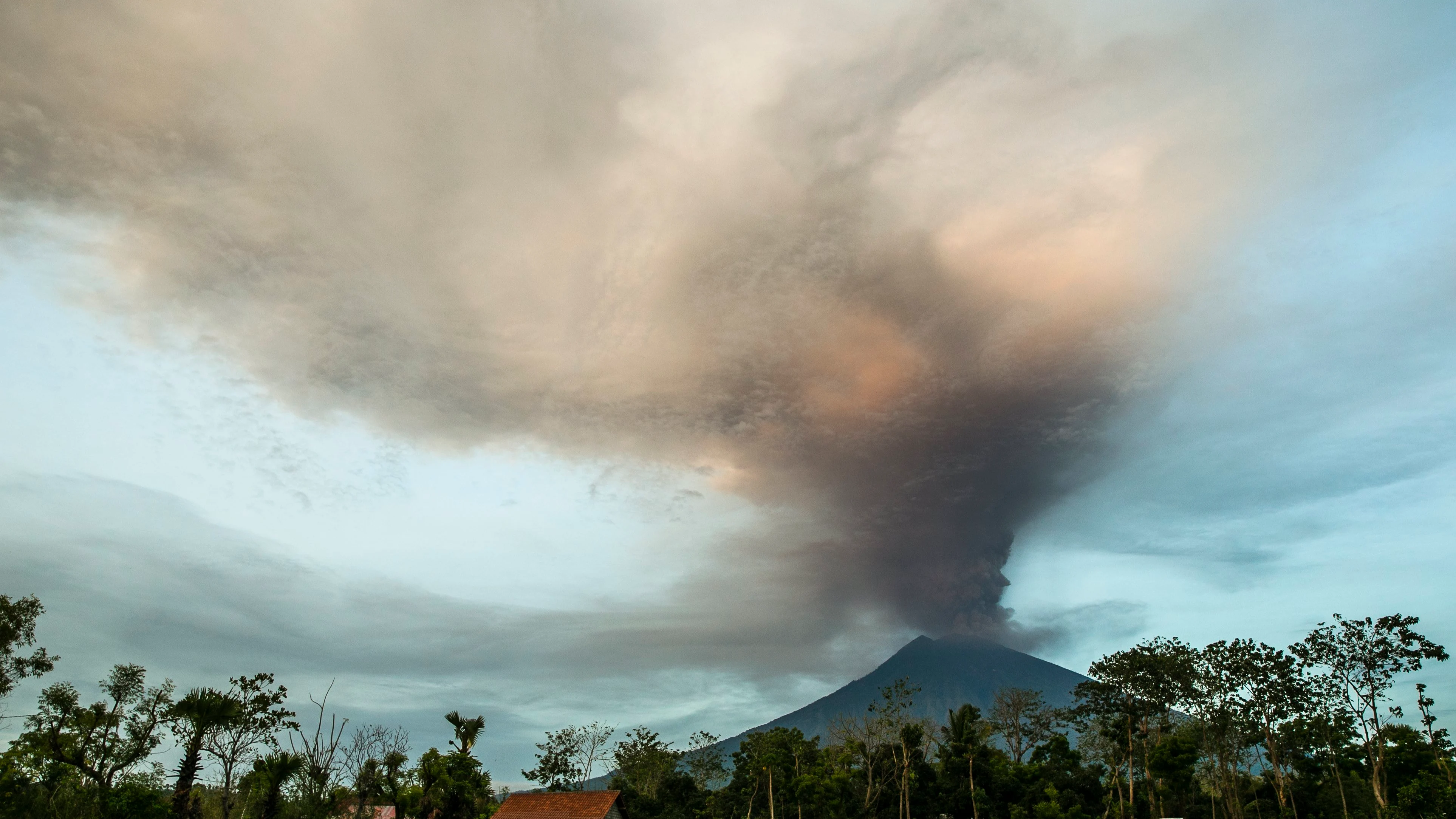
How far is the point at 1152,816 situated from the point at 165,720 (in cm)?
5512

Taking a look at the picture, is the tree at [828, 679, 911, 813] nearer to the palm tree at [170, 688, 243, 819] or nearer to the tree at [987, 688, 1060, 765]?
the tree at [987, 688, 1060, 765]

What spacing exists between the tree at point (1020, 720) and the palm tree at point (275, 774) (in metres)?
57.6

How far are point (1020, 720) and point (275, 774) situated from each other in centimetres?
6750

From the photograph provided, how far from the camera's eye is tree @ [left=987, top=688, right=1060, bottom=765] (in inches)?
2800

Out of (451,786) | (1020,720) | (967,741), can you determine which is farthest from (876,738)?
(451,786)

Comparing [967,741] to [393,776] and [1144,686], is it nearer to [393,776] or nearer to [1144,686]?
[1144,686]

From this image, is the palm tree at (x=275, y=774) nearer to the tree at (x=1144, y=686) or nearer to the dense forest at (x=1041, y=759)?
the dense forest at (x=1041, y=759)

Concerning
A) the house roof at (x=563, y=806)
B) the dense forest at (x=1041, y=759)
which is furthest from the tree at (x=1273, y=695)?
the house roof at (x=563, y=806)

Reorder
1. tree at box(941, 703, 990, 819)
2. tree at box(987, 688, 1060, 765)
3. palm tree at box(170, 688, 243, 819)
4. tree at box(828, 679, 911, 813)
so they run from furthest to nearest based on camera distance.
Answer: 1. tree at box(987, 688, 1060, 765)
2. tree at box(828, 679, 911, 813)
3. tree at box(941, 703, 990, 819)
4. palm tree at box(170, 688, 243, 819)

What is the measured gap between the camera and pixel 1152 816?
51469mm

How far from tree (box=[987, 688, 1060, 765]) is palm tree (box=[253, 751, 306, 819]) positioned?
5756 centimetres

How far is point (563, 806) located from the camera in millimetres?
50344

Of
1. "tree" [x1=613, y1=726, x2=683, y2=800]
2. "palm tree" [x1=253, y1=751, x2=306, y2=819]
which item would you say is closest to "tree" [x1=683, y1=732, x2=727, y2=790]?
"tree" [x1=613, y1=726, x2=683, y2=800]

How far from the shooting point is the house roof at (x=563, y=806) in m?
49.1
